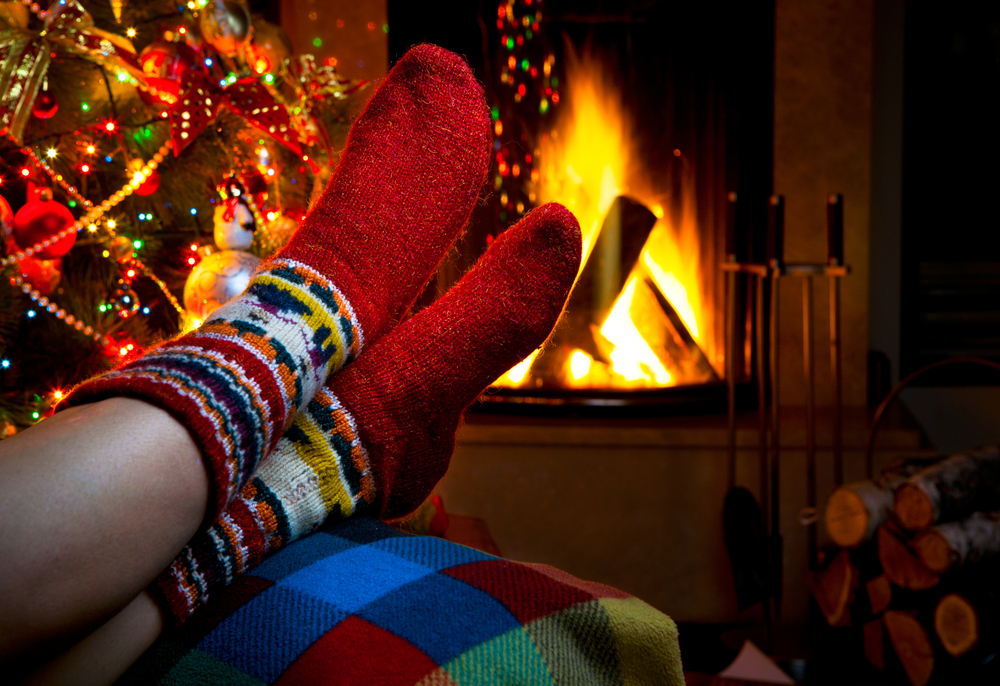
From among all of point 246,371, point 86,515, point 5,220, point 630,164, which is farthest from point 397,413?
point 630,164

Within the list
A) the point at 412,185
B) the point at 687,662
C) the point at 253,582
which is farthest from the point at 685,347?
the point at 253,582

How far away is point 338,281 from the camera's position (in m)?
0.65

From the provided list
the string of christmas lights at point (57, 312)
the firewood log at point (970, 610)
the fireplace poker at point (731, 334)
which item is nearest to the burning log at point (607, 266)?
the fireplace poker at point (731, 334)

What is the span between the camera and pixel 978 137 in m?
1.71

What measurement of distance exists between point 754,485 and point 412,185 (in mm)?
1024

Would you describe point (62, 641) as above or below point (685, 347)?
above

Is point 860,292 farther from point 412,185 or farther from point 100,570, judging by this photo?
point 100,570

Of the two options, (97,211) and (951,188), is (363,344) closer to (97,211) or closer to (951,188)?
(97,211)

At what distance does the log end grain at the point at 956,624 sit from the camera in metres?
→ 1.19

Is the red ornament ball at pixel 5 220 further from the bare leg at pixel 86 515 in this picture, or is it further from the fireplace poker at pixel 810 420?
the fireplace poker at pixel 810 420

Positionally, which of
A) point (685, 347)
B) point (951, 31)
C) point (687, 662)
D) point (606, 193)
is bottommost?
point (687, 662)

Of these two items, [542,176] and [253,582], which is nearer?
[253,582]

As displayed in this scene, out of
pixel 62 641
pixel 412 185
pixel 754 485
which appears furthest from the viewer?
pixel 754 485

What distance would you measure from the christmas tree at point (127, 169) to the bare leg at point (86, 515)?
40 centimetres
